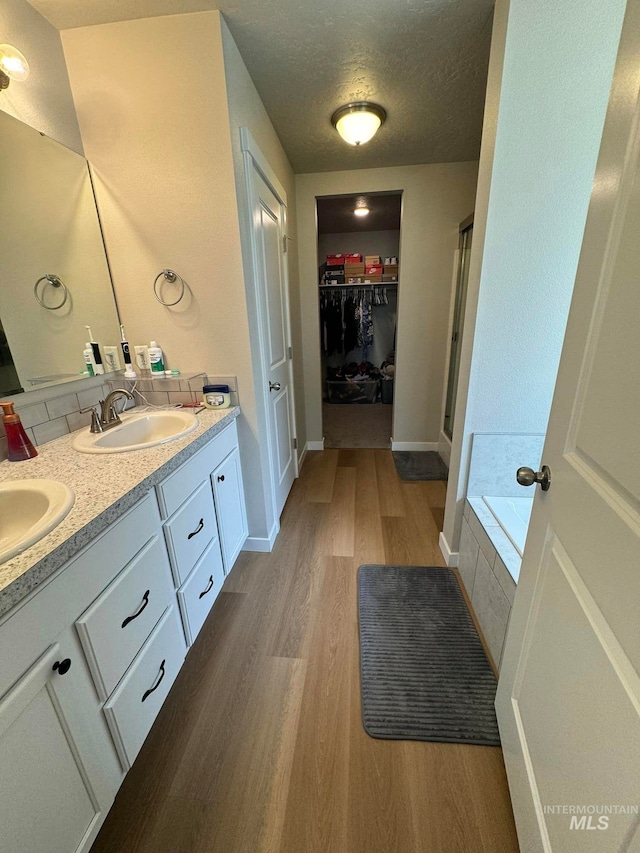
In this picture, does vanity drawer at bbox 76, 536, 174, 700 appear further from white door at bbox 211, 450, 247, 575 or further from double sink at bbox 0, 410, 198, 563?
white door at bbox 211, 450, 247, 575

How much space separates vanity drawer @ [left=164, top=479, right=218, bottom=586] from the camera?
1138 mm

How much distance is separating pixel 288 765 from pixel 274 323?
202 centimetres

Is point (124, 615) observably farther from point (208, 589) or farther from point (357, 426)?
point (357, 426)

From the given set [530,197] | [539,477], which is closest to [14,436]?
[539,477]

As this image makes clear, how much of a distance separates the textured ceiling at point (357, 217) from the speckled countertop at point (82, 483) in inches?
106

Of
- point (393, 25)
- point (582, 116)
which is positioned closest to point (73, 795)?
point (582, 116)

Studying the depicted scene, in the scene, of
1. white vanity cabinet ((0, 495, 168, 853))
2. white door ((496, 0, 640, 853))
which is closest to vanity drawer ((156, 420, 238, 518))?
white vanity cabinet ((0, 495, 168, 853))

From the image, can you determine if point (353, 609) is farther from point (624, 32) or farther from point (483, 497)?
point (624, 32)

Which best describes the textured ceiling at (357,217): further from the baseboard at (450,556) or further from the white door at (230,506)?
the baseboard at (450,556)

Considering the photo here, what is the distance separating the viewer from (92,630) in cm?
77

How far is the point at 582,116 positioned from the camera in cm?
118

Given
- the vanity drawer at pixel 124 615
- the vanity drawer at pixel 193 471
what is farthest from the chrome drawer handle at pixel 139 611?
the vanity drawer at pixel 193 471

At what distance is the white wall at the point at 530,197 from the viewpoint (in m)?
1.14

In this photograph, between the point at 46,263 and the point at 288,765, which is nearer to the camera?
the point at 288,765
